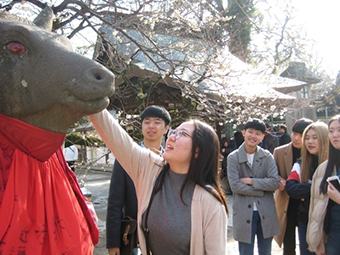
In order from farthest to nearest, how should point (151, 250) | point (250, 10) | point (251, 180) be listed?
1. point (250, 10)
2. point (251, 180)
3. point (151, 250)

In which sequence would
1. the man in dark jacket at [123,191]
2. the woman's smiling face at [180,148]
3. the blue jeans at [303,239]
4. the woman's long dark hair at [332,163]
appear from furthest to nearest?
the blue jeans at [303,239], the woman's long dark hair at [332,163], the man in dark jacket at [123,191], the woman's smiling face at [180,148]

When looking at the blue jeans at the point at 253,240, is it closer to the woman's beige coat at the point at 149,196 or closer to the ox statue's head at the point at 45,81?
Answer: the woman's beige coat at the point at 149,196

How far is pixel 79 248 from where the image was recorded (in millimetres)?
1620

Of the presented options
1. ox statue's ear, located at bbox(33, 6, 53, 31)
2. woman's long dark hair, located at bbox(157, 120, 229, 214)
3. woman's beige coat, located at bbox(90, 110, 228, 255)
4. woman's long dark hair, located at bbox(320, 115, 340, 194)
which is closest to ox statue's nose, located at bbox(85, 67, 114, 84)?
woman's beige coat, located at bbox(90, 110, 228, 255)

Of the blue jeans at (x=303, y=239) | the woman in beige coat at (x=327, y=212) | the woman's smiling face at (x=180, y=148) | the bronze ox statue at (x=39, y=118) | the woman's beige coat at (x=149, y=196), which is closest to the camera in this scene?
the bronze ox statue at (x=39, y=118)

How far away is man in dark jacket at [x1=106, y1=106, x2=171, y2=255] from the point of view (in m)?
2.63

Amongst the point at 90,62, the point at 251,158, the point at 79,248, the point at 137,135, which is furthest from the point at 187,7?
the point at 79,248

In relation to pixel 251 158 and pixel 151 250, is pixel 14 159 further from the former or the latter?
pixel 251 158

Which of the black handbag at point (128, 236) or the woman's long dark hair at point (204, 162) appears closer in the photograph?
the woman's long dark hair at point (204, 162)

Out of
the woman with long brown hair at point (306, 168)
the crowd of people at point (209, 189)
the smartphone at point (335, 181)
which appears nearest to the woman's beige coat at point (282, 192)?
the crowd of people at point (209, 189)

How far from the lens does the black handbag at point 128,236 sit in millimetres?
2635

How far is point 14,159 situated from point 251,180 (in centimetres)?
248

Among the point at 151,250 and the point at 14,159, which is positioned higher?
the point at 14,159

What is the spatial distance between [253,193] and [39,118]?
2437 mm
